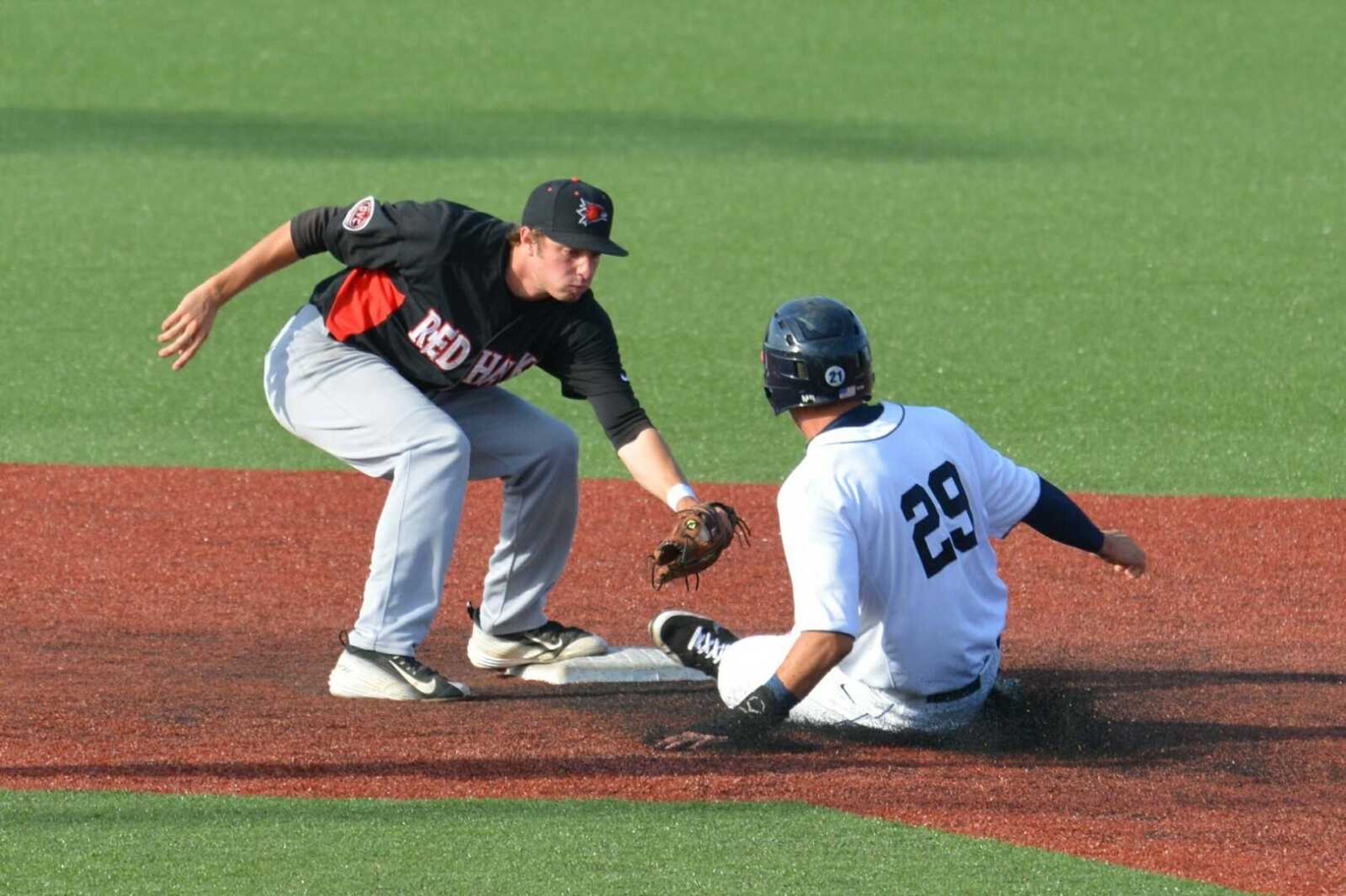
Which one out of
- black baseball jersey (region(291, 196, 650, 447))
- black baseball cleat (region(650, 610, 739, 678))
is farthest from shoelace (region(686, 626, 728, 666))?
black baseball jersey (region(291, 196, 650, 447))

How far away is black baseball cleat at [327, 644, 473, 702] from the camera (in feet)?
18.7

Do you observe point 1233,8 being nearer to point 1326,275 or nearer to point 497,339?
point 1326,275

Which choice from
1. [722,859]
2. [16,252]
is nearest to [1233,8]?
[16,252]

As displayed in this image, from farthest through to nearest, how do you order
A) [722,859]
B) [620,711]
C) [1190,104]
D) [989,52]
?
[989,52] < [1190,104] < [620,711] < [722,859]

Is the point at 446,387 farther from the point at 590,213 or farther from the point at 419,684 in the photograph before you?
the point at 419,684

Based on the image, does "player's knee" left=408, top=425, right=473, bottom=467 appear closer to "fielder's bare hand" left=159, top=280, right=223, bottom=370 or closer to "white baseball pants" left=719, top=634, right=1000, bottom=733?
"fielder's bare hand" left=159, top=280, right=223, bottom=370

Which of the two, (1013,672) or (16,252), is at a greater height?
(1013,672)

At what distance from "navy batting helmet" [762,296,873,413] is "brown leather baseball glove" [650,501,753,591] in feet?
1.41

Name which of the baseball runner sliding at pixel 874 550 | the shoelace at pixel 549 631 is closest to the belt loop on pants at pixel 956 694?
the baseball runner sliding at pixel 874 550

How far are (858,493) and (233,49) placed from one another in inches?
718

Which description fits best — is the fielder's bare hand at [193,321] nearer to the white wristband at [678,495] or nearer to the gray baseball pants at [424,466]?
the gray baseball pants at [424,466]

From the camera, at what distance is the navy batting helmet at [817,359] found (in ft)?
16.3

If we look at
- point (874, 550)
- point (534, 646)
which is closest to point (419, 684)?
point (534, 646)

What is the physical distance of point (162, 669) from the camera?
19.8 ft
